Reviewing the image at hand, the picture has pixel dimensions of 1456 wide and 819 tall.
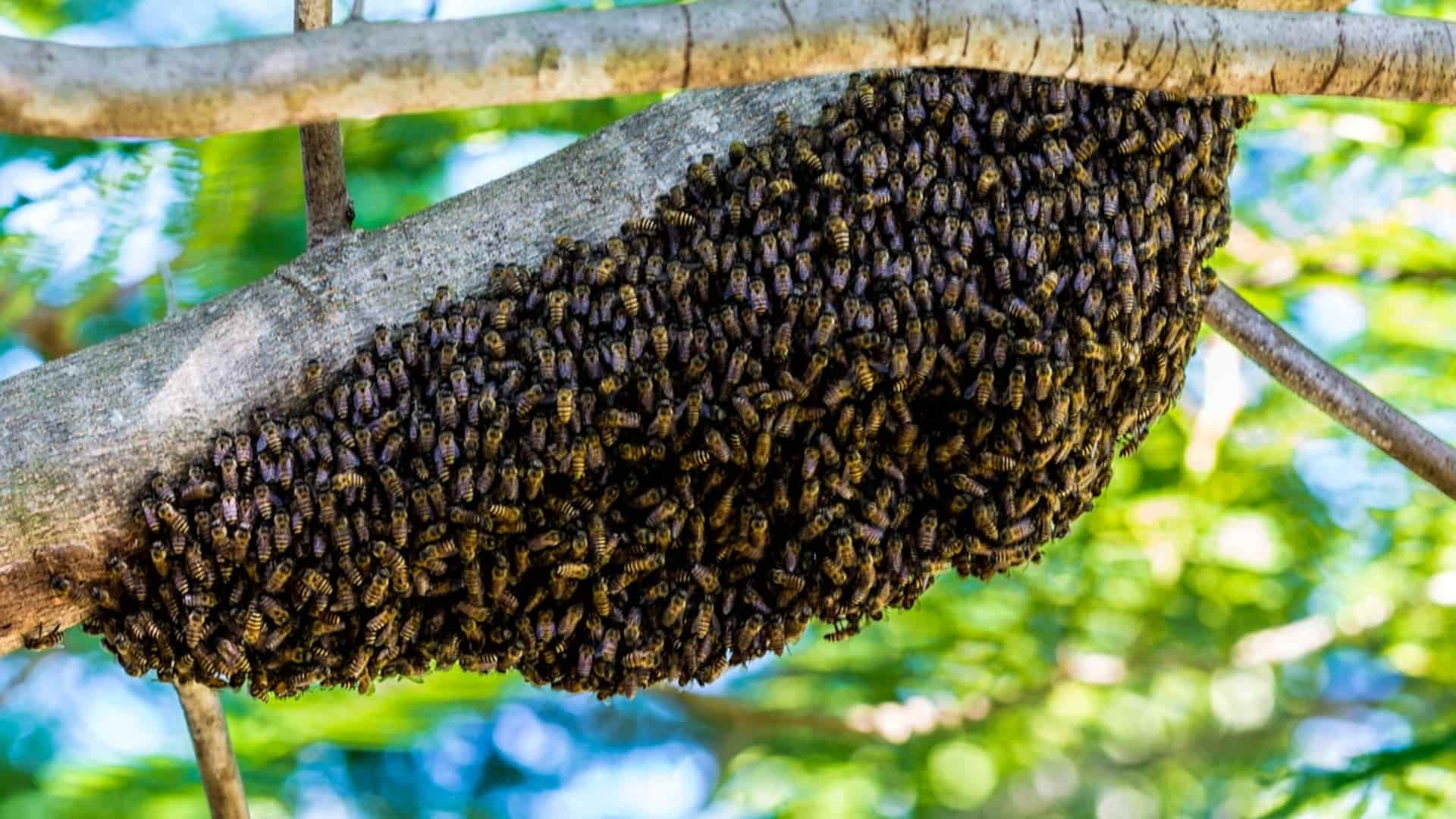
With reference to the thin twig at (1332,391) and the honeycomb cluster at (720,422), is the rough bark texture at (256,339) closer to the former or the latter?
the honeycomb cluster at (720,422)

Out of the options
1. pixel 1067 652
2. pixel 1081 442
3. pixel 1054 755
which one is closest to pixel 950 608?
pixel 1067 652

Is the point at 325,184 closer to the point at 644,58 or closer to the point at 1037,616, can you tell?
the point at 644,58

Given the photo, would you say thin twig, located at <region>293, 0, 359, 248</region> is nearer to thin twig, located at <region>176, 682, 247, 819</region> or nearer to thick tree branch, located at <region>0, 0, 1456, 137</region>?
thick tree branch, located at <region>0, 0, 1456, 137</region>

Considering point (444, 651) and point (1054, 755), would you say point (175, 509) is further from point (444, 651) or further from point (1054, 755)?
point (1054, 755)

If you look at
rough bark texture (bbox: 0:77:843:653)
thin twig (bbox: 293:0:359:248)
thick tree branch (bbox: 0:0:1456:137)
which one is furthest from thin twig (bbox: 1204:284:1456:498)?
thin twig (bbox: 293:0:359:248)

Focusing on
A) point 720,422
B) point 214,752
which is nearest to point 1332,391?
point 720,422

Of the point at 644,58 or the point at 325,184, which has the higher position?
the point at 325,184

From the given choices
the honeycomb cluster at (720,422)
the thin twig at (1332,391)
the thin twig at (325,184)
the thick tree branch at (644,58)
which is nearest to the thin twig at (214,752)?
the honeycomb cluster at (720,422)
